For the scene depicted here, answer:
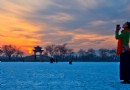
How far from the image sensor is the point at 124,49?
22.4 m

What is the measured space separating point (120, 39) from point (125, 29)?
684mm

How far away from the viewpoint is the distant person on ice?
21.9m

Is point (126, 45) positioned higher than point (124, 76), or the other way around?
point (126, 45)

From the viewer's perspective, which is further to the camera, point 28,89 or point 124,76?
point 124,76

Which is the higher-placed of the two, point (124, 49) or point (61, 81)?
point (124, 49)

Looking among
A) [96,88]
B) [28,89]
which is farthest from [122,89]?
[28,89]

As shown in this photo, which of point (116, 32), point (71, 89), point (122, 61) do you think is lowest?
point (71, 89)

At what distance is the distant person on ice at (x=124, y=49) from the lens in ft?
71.8

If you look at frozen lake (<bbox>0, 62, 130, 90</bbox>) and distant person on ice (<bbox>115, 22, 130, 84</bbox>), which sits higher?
distant person on ice (<bbox>115, 22, 130, 84</bbox>)

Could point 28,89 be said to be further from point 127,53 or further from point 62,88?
point 127,53

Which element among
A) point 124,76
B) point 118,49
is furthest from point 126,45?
point 124,76

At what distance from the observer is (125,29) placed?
22062 millimetres

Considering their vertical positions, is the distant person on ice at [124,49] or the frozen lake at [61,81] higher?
the distant person on ice at [124,49]

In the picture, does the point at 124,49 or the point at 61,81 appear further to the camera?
the point at 61,81
